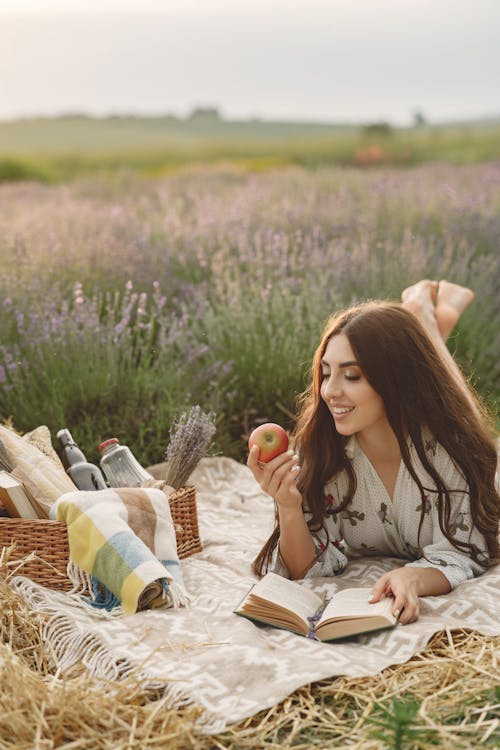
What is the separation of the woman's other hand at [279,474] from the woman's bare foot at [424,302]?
1.49 metres

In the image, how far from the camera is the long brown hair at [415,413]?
2.67 meters

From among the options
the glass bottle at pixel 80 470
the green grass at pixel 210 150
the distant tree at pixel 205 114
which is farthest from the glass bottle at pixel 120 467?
the distant tree at pixel 205 114

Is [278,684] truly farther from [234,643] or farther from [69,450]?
[69,450]

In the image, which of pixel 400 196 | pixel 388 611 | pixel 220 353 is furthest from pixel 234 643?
pixel 400 196

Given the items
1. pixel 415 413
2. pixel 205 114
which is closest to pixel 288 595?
pixel 415 413

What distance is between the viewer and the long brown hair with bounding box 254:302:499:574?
2.67 metres

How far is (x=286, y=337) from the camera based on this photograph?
4727 mm

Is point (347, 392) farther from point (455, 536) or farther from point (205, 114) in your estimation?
point (205, 114)

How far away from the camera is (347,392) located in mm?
2656

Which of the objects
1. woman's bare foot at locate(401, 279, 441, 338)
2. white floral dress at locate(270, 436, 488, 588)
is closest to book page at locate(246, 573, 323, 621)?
A: white floral dress at locate(270, 436, 488, 588)

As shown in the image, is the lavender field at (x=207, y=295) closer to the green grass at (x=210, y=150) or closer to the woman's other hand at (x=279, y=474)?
the woman's other hand at (x=279, y=474)

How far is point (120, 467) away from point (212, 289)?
2.00m

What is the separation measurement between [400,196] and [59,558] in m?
4.56

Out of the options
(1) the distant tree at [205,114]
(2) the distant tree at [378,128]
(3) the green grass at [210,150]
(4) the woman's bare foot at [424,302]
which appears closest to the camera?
(4) the woman's bare foot at [424,302]
